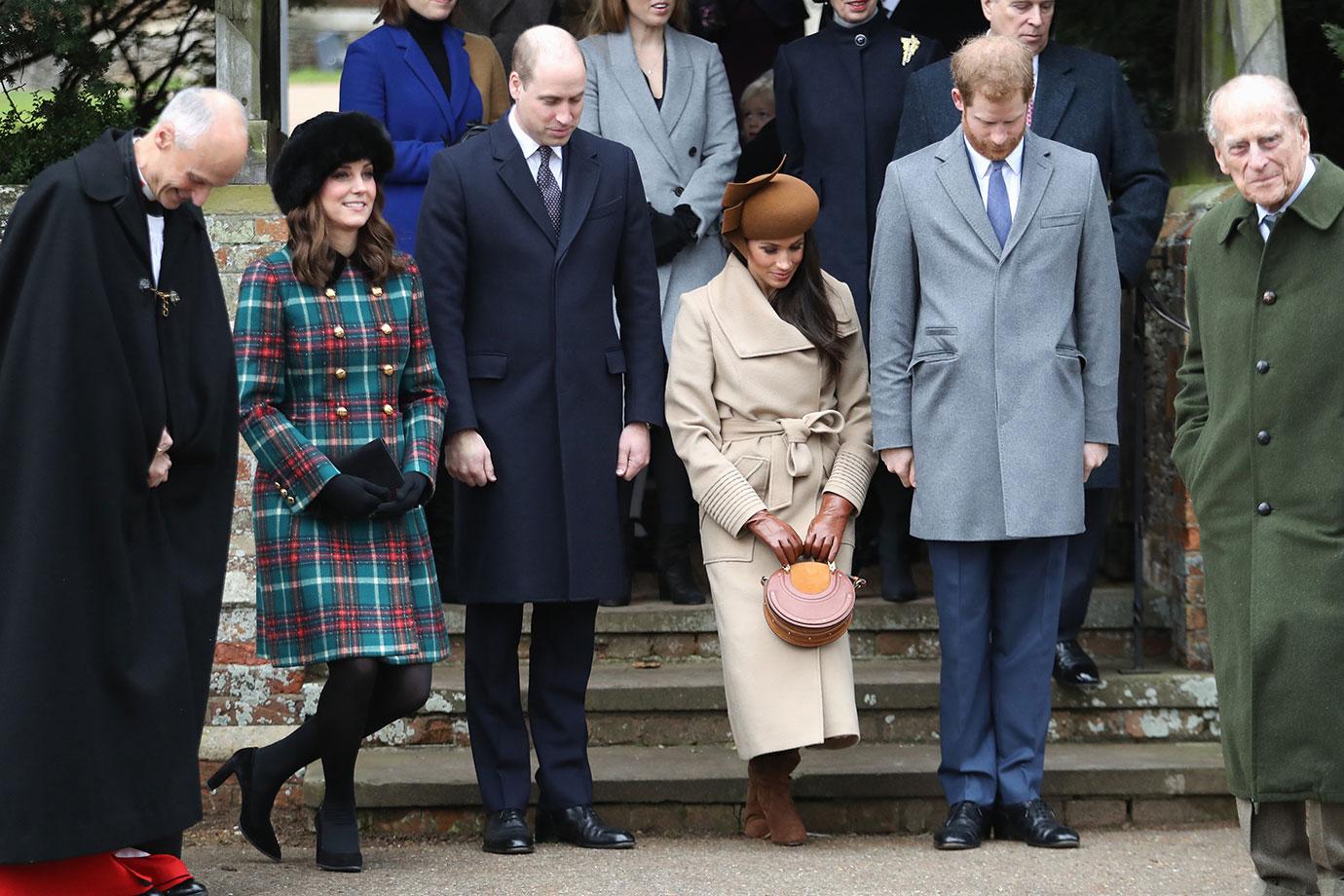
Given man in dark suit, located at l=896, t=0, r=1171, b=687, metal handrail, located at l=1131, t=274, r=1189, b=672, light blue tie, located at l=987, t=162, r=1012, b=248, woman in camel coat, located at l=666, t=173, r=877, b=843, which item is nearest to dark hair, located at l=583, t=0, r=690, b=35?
man in dark suit, located at l=896, t=0, r=1171, b=687

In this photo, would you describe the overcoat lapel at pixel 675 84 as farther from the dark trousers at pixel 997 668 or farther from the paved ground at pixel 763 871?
the paved ground at pixel 763 871

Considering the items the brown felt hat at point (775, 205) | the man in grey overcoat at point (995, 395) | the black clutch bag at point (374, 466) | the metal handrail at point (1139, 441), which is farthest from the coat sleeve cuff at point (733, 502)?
the metal handrail at point (1139, 441)

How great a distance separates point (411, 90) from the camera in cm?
615

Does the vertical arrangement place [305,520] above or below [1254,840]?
above

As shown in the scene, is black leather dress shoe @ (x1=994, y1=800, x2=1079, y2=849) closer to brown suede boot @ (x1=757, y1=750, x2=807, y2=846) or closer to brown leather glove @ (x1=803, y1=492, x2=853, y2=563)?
brown suede boot @ (x1=757, y1=750, x2=807, y2=846)

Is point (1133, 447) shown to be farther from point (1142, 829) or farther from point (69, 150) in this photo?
point (69, 150)

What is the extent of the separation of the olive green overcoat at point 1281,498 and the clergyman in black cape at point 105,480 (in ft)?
7.38

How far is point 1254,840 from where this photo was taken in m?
4.45

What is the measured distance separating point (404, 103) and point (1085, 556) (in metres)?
2.47

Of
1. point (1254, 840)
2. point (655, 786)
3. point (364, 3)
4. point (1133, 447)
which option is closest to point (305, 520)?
point (655, 786)

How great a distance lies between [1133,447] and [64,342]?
3.74 m

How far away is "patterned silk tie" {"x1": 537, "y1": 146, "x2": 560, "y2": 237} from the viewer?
17.5 feet

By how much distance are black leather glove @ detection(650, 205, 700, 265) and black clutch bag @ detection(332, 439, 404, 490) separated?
Answer: 1522 mm

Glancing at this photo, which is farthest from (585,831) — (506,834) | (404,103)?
(404,103)
